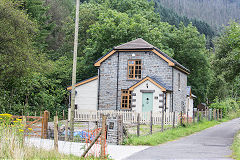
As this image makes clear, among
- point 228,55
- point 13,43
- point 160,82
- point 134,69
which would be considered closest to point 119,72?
point 134,69

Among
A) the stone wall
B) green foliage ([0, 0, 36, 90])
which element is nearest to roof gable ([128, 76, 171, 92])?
the stone wall

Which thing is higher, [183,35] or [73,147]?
[183,35]

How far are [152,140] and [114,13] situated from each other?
26263 millimetres

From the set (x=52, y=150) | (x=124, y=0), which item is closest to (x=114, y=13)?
(x=124, y=0)

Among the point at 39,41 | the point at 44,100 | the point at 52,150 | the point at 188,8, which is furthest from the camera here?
the point at 188,8

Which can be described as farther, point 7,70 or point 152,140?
point 7,70

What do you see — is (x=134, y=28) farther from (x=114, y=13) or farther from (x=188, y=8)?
(x=188, y=8)

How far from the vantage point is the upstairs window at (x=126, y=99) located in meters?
29.6

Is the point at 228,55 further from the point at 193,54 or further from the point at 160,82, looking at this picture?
the point at 193,54

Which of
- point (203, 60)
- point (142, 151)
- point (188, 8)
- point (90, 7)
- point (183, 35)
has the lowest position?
point (142, 151)

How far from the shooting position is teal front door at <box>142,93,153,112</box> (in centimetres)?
2772

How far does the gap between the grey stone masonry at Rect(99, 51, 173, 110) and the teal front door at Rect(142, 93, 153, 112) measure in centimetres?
205

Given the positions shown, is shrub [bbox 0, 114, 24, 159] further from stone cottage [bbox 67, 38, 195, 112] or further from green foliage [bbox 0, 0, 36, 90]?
stone cottage [bbox 67, 38, 195, 112]

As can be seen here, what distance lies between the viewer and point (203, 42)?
155ft
